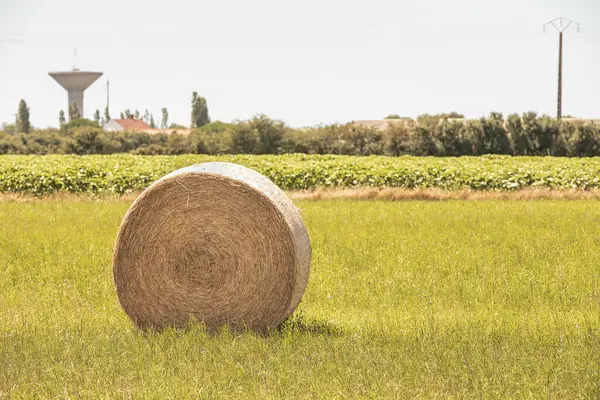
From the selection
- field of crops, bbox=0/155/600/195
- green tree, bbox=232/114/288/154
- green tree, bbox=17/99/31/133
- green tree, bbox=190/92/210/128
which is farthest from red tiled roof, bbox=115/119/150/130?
field of crops, bbox=0/155/600/195

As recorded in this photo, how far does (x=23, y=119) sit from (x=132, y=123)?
56.0 ft

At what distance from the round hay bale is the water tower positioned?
15586 cm

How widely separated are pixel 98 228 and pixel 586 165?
20.5m

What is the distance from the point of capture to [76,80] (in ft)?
525

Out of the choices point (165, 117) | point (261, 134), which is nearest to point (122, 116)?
point (165, 117)

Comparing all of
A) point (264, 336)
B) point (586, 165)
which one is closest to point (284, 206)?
point (264, 336)

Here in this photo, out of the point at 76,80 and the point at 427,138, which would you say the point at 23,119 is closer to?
the point at 76,80

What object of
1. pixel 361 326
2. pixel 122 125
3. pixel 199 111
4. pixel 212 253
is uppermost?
pixel 199 111

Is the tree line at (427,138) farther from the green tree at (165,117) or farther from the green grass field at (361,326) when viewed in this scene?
the green tree at (165,117)

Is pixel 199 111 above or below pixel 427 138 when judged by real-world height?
above

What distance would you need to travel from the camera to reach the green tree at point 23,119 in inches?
5148

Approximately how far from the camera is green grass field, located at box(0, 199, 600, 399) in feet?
22.9

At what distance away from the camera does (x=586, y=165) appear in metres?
31.9

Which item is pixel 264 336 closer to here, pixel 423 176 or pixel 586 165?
pixel 423 176
